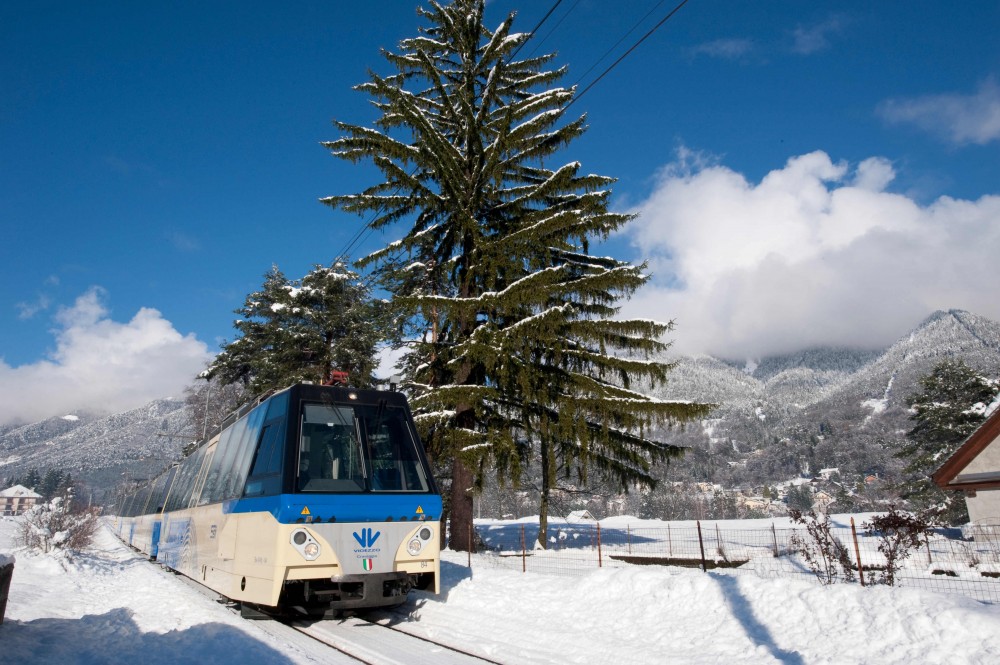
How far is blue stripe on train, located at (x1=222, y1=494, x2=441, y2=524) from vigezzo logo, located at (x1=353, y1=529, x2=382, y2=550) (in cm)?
16

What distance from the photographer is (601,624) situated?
8.47m

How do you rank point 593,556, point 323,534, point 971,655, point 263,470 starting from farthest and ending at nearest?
→ point 593,556, point 263,470, point 323,534, point 971,655

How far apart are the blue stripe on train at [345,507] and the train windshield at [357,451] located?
0.16 meters

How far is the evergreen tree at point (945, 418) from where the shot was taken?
2892 cm

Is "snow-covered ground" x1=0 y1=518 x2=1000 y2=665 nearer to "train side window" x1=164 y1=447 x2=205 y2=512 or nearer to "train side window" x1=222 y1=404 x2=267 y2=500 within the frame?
"train side window" x1=222 y1=404 x2=267 y2=500

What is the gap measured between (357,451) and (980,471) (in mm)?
22123

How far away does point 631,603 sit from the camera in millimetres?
8898

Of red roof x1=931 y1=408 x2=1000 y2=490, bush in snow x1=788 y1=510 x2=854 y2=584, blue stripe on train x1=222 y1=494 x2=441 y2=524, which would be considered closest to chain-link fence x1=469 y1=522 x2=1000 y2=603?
bush in snow x1=788 y1=510 x2=854 y2=584

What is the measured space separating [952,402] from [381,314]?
28.9 m

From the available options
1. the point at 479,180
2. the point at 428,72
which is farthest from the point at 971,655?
the point at 428,72

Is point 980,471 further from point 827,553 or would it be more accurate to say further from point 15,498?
point 15,498

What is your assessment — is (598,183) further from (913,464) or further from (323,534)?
(913,464)

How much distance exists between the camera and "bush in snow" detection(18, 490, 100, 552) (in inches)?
771

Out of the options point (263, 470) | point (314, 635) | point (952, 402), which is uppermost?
point (952, 402)
